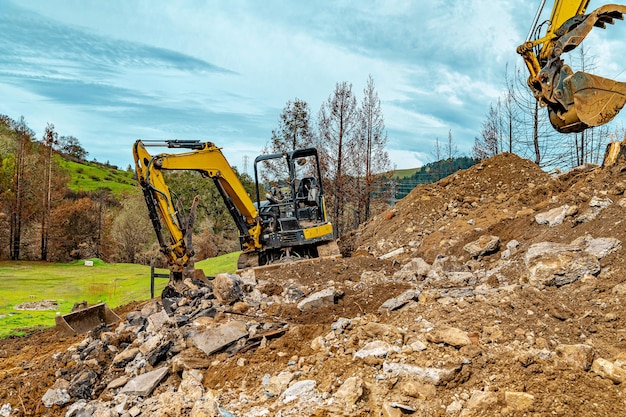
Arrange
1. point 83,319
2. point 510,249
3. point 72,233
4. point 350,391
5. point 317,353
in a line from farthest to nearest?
point 72,233, point 83,319, point 510,249, point 317,353, point 350,391

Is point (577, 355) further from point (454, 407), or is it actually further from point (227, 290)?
point (227, 290)

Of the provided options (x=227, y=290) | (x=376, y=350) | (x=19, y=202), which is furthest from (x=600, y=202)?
(x=19, y=202)

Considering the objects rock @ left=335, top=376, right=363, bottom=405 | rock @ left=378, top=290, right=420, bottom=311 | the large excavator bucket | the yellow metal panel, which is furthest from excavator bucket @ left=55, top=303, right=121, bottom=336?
the yellow metal panel

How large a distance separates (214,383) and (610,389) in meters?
3.85

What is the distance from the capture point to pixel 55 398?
5.93 meters

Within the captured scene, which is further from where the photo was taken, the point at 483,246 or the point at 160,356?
the point at 483,246

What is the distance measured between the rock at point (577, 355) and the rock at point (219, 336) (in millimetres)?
3681

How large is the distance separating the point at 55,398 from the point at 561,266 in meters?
6.63

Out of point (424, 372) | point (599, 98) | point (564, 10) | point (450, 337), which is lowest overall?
point (424, 372)

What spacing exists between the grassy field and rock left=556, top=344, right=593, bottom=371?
10.2 m

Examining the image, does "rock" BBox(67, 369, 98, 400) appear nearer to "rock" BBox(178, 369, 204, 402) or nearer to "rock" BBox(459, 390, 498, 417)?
"rock" BBox(178, 369, 204, 402)

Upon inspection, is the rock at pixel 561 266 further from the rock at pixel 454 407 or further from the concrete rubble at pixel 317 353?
the rock at pixel 454 407

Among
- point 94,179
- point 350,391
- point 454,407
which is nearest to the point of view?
point 454,407

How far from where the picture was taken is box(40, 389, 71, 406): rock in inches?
231
